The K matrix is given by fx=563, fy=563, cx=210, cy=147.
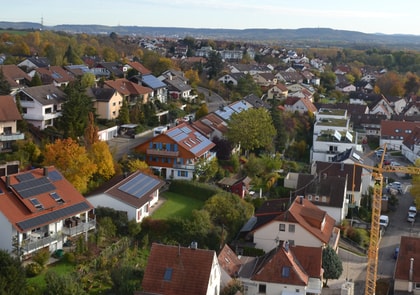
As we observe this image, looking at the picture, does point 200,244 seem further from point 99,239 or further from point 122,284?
point 122,284

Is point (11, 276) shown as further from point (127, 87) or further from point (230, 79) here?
point (230, 79)

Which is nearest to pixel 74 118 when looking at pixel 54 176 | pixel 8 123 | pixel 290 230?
pixel 8 123

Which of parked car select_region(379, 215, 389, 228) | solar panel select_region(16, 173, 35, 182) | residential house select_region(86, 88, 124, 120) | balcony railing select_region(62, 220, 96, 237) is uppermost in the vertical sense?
residential house select_region(86, 88, 124, 120)

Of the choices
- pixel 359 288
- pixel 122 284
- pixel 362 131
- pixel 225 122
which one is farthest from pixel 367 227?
pixel 362 131

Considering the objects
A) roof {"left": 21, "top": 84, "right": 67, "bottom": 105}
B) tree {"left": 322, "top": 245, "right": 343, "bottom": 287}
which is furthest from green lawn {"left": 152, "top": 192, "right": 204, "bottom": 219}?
roof {"left": 21, "top": 84, "right": 67, "bottom": 105}

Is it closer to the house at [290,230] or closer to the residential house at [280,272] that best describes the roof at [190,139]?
the house at [290,230]

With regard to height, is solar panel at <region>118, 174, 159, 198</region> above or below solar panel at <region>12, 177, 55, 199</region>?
below

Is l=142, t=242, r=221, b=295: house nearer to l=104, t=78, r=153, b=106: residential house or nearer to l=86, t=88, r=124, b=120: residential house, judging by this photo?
l=86, t=88, r=124, b=120: residential house
